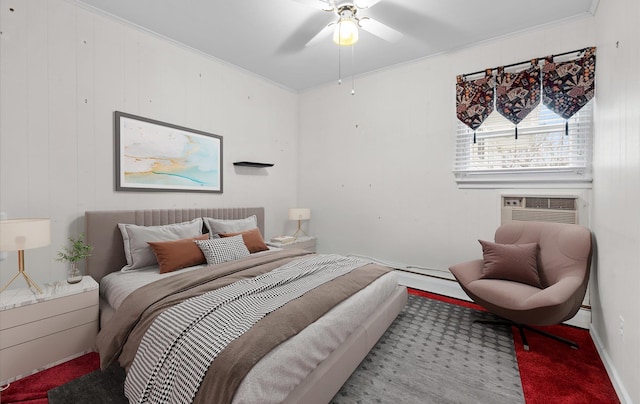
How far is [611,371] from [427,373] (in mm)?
1161

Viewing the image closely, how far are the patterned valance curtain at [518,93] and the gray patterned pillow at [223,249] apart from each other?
316 centimetres

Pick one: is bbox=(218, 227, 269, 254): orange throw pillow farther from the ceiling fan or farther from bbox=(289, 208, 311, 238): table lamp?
the ceiling fan

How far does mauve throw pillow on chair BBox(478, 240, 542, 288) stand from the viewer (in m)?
2.42

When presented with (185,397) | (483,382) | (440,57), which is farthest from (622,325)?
(440,57)

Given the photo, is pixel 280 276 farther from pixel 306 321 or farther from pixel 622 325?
pixel 622 325

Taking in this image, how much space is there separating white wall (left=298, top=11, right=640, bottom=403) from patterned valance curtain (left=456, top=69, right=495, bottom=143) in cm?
15

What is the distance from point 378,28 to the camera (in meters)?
2.49

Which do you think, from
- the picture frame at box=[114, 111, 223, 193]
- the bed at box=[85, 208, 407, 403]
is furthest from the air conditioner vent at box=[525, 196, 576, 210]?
the picture frame at box=[114, 111, 223, 193]

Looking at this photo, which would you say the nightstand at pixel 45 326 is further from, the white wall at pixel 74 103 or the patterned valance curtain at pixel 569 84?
the patterned valance curtain at pixel 569 84

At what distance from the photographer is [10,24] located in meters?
2.21

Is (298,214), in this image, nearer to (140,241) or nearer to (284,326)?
(140,241)

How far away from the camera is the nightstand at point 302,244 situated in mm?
3948

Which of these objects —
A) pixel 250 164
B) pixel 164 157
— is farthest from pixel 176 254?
pixel 250 164

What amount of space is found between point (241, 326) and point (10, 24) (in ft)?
9.65
